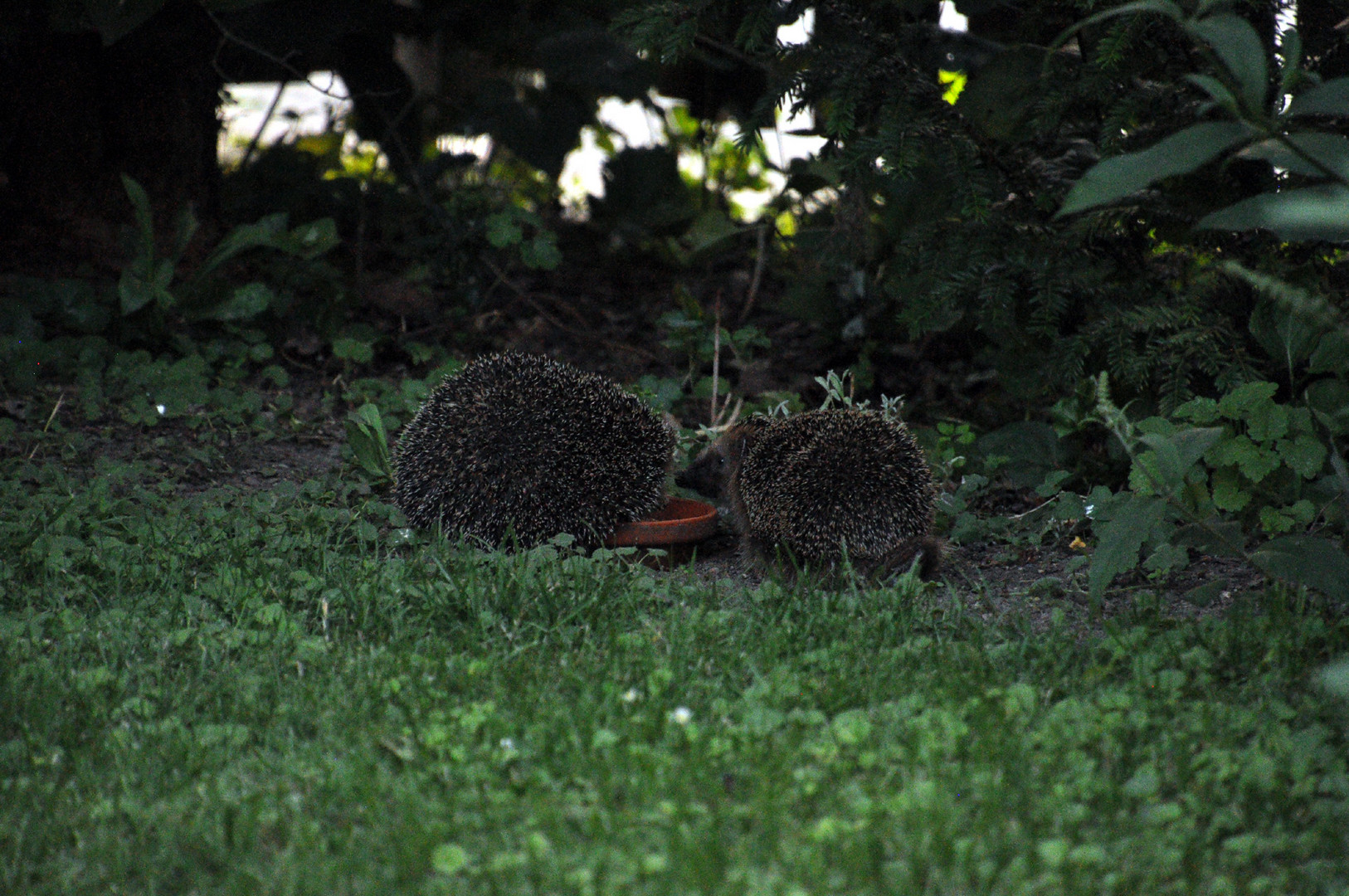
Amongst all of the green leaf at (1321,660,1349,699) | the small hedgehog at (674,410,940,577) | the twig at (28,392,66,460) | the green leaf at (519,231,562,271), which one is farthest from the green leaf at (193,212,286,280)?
the green leaf at (1321,660,1349,699)

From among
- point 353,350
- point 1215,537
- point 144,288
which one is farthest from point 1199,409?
point 144,288

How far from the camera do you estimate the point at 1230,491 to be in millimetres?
4086

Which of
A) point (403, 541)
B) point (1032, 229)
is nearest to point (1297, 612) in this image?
point (1032, 229)

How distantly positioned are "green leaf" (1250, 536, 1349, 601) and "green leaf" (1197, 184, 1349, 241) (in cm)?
94

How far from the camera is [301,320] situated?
740cm

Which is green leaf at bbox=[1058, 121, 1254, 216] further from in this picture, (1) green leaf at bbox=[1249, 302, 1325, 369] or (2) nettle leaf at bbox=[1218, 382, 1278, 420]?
(2) nettle leaf at bbox=[1218, 382, 1278, 420]

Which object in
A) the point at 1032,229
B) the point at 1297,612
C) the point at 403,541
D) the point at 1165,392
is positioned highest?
the point at 1032,229

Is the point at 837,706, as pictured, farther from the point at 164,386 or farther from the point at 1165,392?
the point at 164,386

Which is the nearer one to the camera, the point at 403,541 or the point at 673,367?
the point at 403,541

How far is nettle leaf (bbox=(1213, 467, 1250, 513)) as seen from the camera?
4.06 metres

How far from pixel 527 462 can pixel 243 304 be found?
10.7 ft

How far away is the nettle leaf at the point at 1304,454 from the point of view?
12.8 ft

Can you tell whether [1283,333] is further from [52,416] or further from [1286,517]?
[52,416]

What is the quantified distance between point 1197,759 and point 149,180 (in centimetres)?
681
